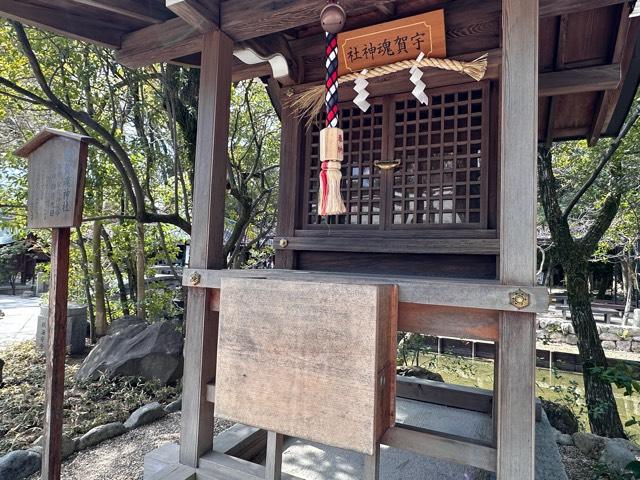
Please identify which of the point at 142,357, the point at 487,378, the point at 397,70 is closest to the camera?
the point at 397,70

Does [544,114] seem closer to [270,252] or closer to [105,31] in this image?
[105,31]

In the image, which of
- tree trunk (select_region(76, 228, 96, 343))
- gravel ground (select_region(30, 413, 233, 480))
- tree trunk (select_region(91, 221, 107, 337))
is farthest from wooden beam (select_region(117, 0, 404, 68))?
tree trunk (select_region(91, 221, 107, 337))

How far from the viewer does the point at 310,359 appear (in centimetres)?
181

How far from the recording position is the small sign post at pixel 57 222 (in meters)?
1.99

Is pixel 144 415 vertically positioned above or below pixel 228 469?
below

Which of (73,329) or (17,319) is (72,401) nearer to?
(73,329)

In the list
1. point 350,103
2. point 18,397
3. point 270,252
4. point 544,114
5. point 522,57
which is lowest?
point 18,397

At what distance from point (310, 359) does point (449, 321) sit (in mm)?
732

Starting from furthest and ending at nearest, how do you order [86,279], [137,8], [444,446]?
[86,279], [137,8], [444,446]

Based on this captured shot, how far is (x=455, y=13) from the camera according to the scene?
2.59m

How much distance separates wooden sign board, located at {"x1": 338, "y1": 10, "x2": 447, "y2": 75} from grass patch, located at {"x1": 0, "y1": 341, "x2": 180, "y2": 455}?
4.45m

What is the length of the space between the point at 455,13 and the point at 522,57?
1.02 metres

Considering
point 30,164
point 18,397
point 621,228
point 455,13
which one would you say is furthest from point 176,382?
point 621,228

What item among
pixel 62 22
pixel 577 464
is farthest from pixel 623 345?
pixel 62 22
